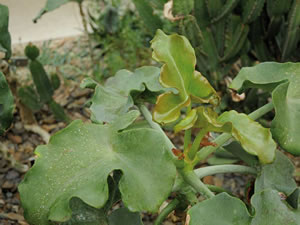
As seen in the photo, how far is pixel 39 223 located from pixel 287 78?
0.67m

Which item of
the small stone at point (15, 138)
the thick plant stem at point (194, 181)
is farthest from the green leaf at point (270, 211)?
the small stone at point (15, 138)

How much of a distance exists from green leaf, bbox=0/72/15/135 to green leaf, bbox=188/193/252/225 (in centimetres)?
58

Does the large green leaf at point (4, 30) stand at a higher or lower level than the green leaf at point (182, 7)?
higher

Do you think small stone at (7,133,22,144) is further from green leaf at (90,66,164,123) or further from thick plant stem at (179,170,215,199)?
thick plant stem at (179,170,215,199)

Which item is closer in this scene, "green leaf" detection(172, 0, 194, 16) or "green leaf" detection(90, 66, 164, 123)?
"green leaf" detection(90, 66, 164, 123)

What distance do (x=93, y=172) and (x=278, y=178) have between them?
1.61 ft

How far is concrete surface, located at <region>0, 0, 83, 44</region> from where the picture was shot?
272 centimetres

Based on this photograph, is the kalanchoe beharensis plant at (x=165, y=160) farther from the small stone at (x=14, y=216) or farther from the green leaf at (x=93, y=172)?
the small stone at (x=14, y=216)

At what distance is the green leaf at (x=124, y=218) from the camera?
1.01 metres

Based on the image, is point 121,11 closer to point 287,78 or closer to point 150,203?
point 287,78

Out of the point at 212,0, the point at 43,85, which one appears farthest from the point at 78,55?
the point at 212,0

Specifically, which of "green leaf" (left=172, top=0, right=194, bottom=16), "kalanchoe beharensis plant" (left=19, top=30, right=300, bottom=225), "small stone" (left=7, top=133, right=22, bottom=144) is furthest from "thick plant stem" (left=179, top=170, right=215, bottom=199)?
"small stone" (left=7, top=133, right=22, bottom=144)

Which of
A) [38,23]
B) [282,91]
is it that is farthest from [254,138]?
[38,23]

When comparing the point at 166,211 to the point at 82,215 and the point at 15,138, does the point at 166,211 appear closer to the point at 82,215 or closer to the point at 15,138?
the point at 82,215
